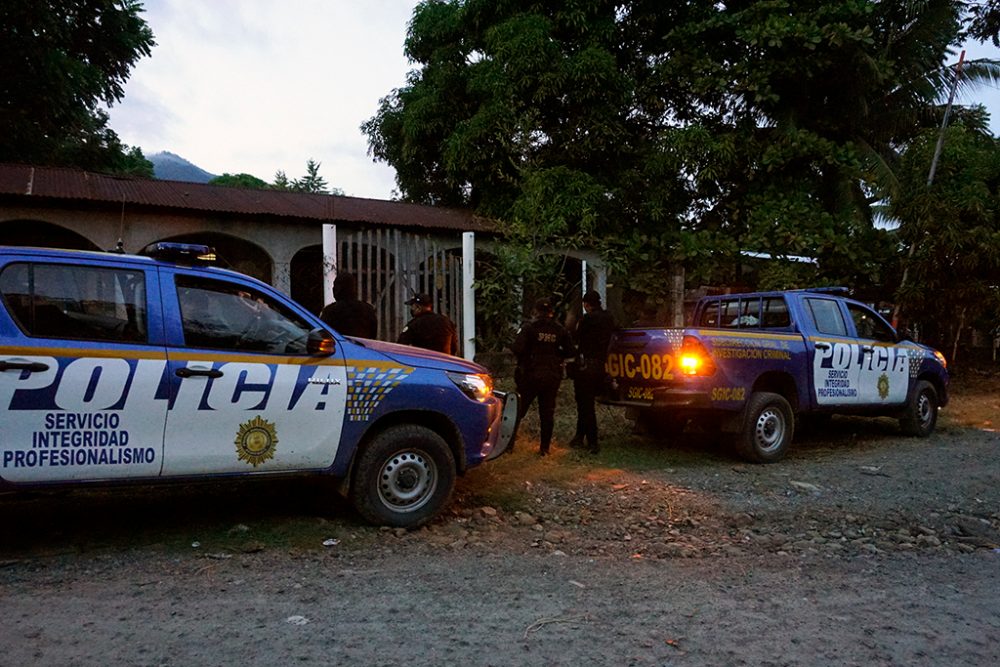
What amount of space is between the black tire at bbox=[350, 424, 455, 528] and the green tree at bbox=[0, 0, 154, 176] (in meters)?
15.1

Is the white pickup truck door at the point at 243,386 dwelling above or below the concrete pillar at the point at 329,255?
below

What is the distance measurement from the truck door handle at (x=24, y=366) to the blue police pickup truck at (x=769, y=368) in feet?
17.6

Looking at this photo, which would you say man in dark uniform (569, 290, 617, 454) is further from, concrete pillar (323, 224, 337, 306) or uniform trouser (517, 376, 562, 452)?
concrete pillar (323, 224, 337, 306)

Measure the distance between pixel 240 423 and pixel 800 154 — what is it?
43.0 ft

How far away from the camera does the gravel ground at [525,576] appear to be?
311 centimetres

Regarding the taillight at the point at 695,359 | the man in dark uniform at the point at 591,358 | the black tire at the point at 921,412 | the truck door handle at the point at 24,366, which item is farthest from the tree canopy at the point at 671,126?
the truck door handle at the point at 24,366

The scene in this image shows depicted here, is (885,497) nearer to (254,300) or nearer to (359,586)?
(359,586)

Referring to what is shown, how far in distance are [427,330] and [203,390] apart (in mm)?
3058

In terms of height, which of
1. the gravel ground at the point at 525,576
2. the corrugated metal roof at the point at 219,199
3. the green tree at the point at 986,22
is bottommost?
the gravel ground at the point at 525,576

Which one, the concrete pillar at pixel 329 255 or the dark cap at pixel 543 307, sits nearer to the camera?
the dark cap at pixel 543 307

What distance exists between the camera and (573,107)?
47.4 feet

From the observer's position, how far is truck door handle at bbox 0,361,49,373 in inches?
152

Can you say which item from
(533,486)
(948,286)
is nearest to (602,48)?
(948,286)

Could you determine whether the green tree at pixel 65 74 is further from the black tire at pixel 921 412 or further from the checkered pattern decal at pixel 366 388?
the black tire at pixel 921 412
